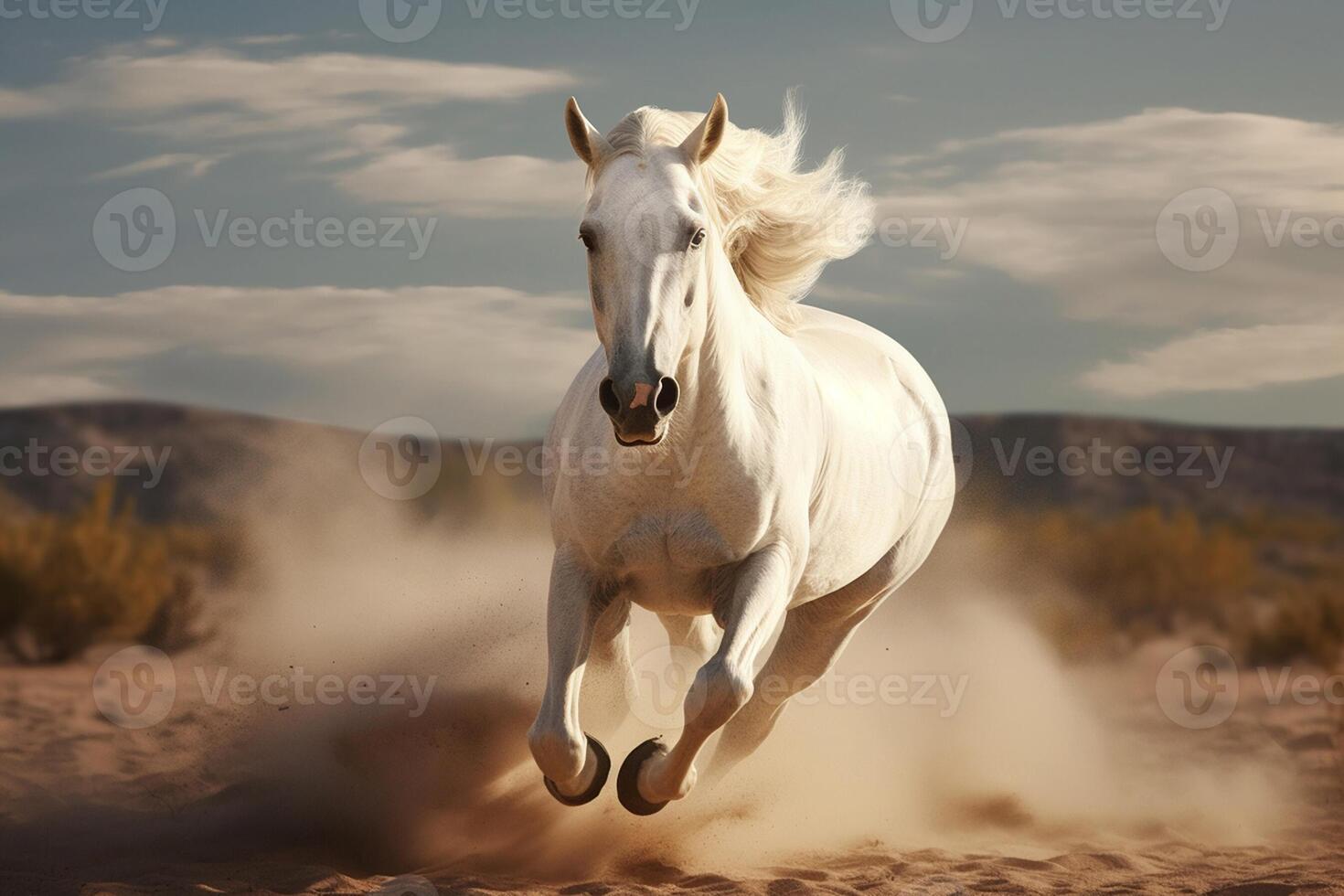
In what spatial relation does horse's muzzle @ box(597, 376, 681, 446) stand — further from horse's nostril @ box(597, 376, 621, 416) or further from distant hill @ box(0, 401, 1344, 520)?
distant hill @ box(0, 401, 1344, 520)

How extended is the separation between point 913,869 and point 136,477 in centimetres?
1680

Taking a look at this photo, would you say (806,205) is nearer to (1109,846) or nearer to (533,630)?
(533,630)

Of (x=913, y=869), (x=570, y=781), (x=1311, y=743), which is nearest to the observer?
(x=570, y=781)

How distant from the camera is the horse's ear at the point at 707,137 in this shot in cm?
494

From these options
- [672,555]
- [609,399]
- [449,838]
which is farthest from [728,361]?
[449,838]

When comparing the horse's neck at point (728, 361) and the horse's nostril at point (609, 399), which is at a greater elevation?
the horse's neck at point (728, 361)

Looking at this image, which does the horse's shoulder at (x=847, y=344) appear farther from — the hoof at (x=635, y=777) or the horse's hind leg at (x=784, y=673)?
the hoof at (x=635, y=777)

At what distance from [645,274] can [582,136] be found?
71cm

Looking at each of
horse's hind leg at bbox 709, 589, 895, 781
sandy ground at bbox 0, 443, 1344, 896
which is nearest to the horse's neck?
sandy ground at bbox 0, 443, 1344, 896

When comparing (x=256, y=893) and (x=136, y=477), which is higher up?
(x=136, y=477)

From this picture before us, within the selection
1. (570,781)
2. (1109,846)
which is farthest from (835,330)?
(1109,846)

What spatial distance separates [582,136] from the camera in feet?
16.4

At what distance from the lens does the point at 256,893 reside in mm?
6211

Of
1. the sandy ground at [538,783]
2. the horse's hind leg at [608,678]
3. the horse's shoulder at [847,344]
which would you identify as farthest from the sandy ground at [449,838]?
the horse's shoulder at [847,344]
